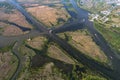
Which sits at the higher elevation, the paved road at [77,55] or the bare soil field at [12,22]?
the bare soil field at [12,22]

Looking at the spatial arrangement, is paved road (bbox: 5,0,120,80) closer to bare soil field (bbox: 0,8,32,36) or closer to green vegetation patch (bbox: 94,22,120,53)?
bare soil field (bbox: 0,8,32,36)

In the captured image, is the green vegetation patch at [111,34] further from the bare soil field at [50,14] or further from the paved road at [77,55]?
the bare soil field at [50,14]

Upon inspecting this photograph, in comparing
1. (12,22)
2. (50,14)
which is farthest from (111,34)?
(12,22)

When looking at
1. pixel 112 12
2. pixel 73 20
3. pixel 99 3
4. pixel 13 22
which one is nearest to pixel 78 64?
pixel 73 20

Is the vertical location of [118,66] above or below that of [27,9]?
below

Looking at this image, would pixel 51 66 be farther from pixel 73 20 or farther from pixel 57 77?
pixel 73 20

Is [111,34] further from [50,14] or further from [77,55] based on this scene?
[50,14]

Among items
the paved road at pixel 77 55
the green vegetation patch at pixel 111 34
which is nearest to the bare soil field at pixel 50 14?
the paved road at pixel 77 55

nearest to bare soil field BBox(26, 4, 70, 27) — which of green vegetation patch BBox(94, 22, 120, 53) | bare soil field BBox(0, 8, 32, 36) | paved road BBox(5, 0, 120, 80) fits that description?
paved road BBox(5, 0, 120, 80)

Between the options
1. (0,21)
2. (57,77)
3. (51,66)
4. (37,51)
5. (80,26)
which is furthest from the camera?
(0,21)

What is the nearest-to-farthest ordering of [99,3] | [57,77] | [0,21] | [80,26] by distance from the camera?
[57,77]
[80,26]
[0,21]
[99,3]

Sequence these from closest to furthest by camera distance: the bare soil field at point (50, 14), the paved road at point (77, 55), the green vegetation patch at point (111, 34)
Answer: the paved road at point (77, 55)
the green vegetation patch at point (111, 34)
the bare soil field at point (50, 14)
